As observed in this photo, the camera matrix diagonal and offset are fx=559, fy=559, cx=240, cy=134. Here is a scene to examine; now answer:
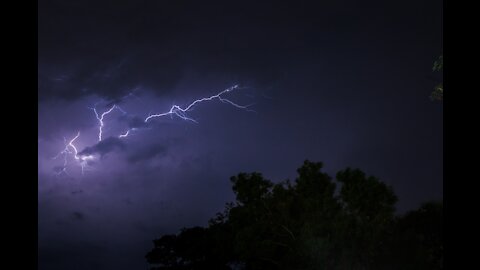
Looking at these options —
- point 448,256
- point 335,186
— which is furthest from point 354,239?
point 448,256

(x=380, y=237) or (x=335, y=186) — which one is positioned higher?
(x=335, y=186)

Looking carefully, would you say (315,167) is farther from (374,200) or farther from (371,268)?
(371,268)

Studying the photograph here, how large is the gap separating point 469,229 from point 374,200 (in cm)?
1790

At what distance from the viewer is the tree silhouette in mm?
18500

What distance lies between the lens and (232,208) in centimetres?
2214

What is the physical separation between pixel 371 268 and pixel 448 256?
1805 centimetres

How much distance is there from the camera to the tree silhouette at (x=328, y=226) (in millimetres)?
18500

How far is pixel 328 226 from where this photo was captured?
18.9m
